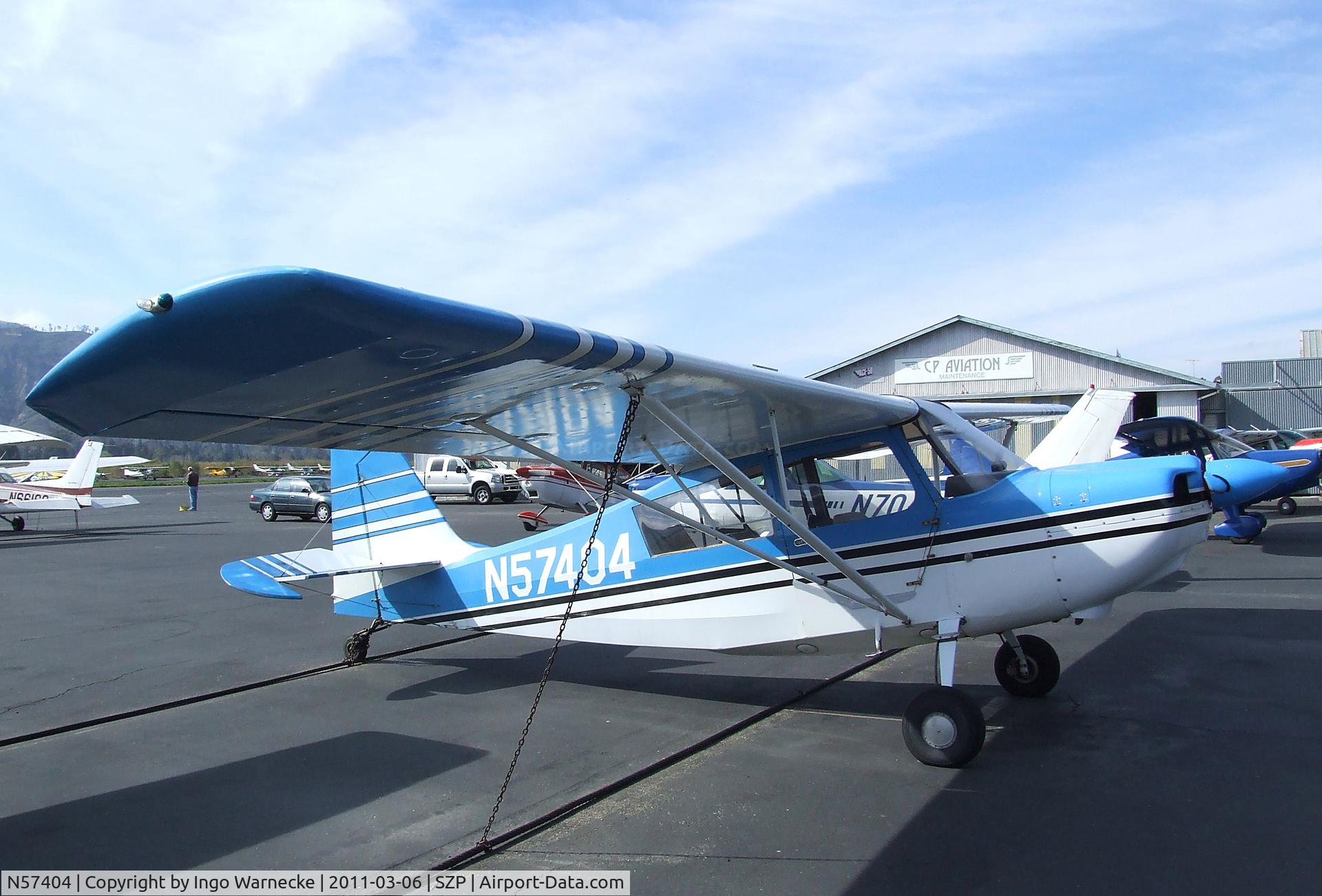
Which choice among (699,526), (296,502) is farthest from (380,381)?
(296,502)

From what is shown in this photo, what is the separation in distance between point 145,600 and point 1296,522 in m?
23.0

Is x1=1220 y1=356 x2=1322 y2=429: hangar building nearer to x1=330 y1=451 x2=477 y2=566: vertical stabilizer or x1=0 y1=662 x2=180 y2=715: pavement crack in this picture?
x1=330 y1=451 x2=477 y2=566: vertical stabilizer

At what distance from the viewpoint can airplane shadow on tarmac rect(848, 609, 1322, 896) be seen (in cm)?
331

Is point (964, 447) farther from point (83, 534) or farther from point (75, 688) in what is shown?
point (83, 534)

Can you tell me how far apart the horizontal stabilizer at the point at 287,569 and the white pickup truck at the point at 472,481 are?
83.2 ft

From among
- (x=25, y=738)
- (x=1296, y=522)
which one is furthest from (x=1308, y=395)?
(x=25, y=738)

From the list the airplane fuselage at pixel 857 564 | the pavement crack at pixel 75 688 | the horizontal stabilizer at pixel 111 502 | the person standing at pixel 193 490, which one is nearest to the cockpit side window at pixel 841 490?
the airplane fuselage at pixel 857 564

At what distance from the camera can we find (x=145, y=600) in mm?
10797

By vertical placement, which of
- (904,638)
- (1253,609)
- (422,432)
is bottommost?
(1253,609)

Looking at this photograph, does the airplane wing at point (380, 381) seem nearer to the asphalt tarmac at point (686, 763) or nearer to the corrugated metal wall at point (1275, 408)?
the asphalt tarmac at point (686, 763)

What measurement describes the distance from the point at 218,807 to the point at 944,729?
3.95 meters

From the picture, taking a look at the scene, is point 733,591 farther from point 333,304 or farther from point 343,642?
point 343,642

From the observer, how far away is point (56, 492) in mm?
23266

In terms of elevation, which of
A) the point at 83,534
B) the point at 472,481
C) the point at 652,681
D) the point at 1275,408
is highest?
the point at 1275,408
